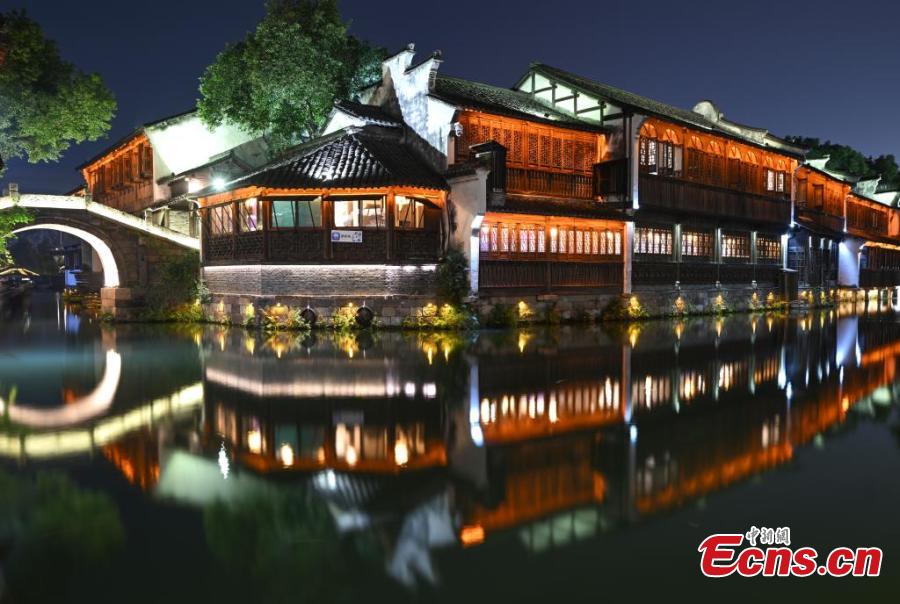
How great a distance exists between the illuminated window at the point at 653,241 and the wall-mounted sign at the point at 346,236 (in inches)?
513

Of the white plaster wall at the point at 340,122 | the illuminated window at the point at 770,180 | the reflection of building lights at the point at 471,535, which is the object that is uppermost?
the white plaster wall at the point at 340,122

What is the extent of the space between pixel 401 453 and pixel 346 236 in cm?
1654

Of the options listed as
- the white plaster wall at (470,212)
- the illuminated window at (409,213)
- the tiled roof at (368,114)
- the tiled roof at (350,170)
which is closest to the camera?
the tiled roof at (350,170)

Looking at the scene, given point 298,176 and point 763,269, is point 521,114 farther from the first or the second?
point 763,269

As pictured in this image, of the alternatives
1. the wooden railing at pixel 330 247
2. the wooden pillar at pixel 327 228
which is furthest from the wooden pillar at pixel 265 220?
the wooden pillar at pixel 327 228

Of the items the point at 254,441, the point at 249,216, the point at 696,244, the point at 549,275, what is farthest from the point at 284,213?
the point at 696,244

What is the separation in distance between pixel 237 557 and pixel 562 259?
23.7 meters

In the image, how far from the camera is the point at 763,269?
38469 mm

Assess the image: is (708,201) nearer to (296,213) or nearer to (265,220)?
(296,213)

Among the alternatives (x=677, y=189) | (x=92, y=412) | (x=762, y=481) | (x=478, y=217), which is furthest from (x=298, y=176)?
(x=762, y=481)

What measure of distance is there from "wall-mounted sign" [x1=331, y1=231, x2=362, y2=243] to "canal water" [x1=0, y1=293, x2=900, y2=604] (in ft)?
28.9

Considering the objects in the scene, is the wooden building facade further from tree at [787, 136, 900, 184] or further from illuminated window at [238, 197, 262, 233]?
tree at [787, 136, 900, 184]

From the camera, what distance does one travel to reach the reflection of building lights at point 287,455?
812 centimetres

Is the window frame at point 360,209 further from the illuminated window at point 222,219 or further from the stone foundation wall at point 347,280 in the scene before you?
the illuminated window at point 222,219
